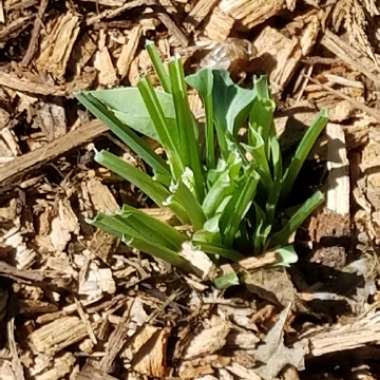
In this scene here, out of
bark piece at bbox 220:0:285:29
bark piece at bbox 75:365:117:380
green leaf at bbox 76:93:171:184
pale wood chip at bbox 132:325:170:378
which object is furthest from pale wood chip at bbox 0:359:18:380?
bark piece at bbox 220:0:285:29

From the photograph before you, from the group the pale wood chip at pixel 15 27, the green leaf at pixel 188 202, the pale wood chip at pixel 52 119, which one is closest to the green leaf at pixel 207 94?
the green leaf at pixel 188 202

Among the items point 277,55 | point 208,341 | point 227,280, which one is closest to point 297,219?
point 227,280

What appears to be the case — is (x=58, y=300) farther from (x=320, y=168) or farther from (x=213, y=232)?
(x=320, y=168)

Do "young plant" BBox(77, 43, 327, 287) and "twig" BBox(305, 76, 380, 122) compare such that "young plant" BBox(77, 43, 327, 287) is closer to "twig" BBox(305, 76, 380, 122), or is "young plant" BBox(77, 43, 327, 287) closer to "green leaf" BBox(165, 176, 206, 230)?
"green leaf" BBox(165, 176, 206, 230)

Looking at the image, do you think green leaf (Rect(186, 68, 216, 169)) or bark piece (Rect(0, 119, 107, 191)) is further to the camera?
bark piece (Rect(0, 119, 107, 191))

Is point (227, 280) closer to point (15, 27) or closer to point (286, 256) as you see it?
point (286, 256)
